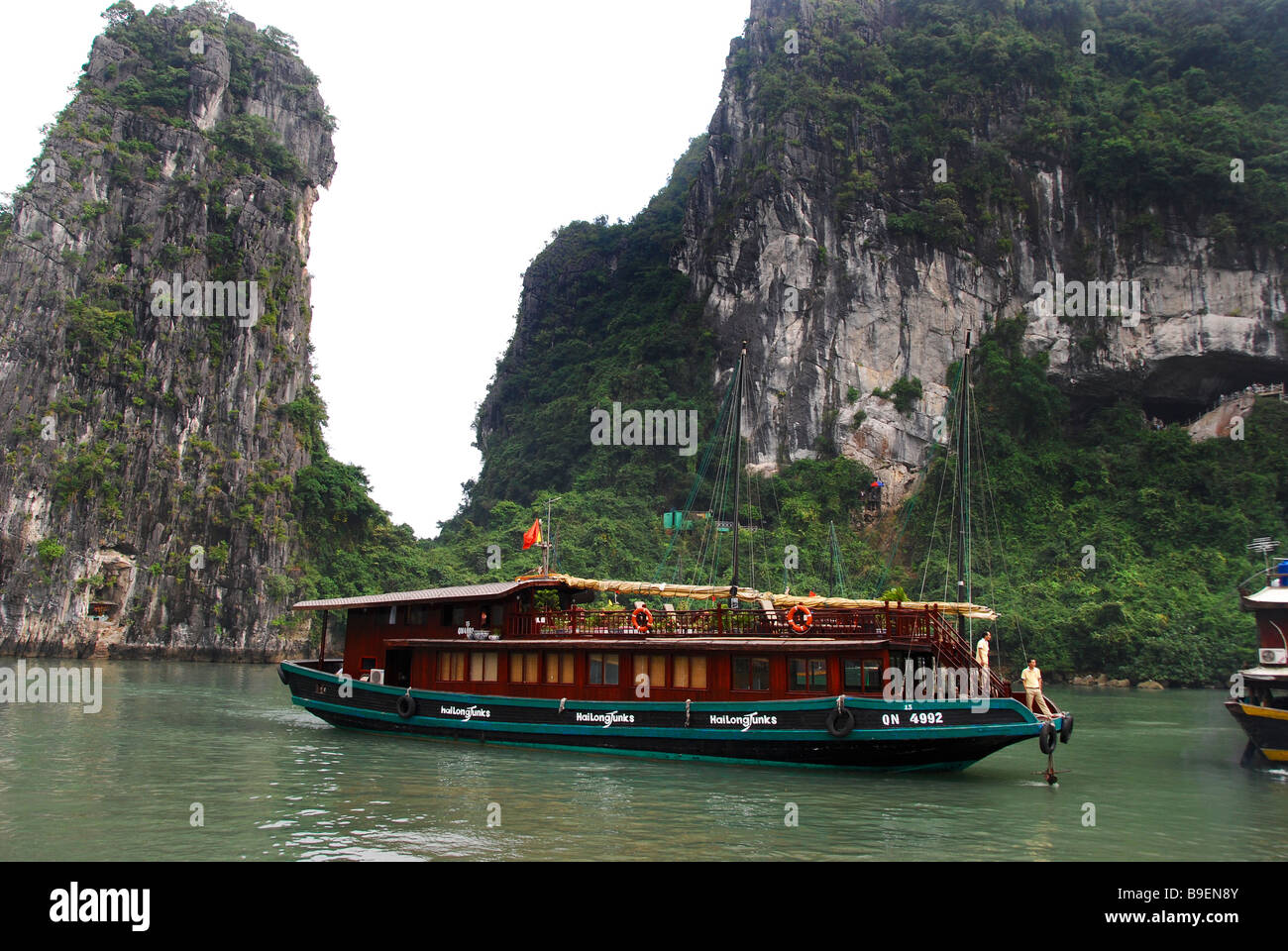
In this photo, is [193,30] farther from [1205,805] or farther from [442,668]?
[1205,805]

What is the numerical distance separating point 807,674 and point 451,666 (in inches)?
283

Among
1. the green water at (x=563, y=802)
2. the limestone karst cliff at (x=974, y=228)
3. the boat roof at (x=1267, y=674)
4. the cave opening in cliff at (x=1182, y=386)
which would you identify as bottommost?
the green water at (x=563, y=802)

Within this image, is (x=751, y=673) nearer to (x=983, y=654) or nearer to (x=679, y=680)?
(x=679, y=680)

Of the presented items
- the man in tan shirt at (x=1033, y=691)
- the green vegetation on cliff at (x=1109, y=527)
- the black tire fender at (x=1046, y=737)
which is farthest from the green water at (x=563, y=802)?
the green vegetation on cliff at (x=1109, y=527)

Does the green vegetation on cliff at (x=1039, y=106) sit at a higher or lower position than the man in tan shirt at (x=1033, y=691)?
higher

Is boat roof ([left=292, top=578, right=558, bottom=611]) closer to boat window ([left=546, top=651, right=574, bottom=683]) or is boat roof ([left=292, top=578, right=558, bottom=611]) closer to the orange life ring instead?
Result: boat window ([left=546, top=651, right=574, bottom=683])

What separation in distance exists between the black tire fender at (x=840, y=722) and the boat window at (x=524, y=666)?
5690 mm

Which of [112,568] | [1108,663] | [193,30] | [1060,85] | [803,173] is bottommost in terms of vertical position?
[1108,663]

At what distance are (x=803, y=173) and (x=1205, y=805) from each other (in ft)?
167

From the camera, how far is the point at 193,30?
204 feet

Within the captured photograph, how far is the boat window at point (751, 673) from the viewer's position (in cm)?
1559

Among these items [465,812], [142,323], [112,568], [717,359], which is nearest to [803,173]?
[717,359]

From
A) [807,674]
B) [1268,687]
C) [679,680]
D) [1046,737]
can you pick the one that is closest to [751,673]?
[807,674]

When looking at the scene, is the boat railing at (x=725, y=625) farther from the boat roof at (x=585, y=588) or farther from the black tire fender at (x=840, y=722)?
the black tire fender at (x=840, y=722)
